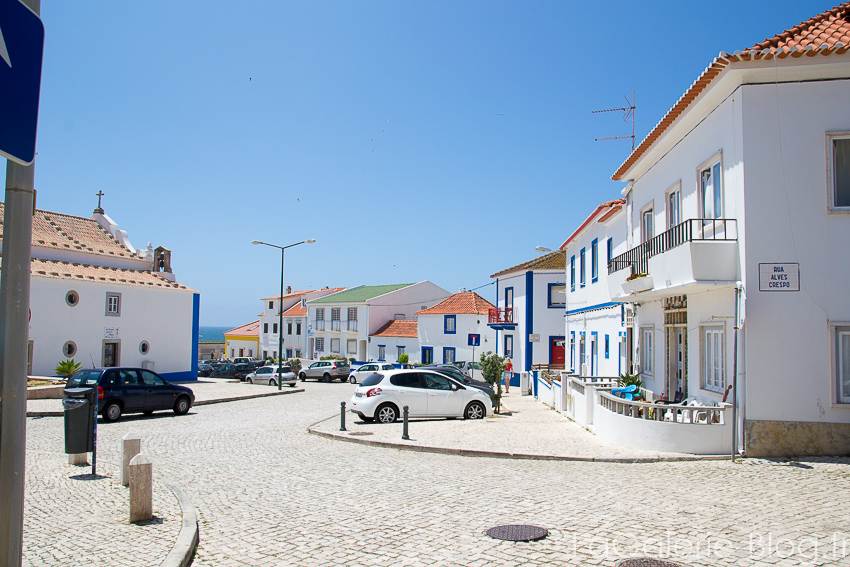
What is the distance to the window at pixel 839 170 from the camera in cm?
1052

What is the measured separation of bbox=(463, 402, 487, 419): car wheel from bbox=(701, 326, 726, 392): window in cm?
681

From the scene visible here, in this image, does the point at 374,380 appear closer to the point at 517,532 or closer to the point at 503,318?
the point at 517,532

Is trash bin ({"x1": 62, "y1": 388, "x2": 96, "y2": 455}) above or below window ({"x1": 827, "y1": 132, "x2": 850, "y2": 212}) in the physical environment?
below

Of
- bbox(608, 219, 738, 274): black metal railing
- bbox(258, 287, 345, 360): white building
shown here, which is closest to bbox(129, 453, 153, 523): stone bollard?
bbox(608, 219, 738, 274): black metal railing

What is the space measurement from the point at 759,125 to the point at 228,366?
48.2m

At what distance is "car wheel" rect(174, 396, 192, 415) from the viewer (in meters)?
20.1

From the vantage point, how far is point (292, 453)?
40.8ft

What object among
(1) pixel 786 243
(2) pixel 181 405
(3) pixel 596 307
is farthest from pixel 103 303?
(1) pixel 786 243

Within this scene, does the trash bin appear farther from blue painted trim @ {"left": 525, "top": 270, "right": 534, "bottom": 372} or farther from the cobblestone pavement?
blue painted trim @ {"left": 525, "top": 270, "right": 534, "bottom": 372}

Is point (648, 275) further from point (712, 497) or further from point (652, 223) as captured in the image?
point (712, 497)

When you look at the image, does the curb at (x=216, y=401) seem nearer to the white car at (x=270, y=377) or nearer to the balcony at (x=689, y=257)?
the white car at (x=270, y=377)

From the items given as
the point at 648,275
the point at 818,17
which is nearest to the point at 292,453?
the point at 648,275

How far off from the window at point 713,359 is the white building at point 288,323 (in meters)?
57.8

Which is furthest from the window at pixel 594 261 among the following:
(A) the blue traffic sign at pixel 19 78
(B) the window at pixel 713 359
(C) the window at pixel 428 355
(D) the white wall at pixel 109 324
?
(C) the window at pixel 428 355
